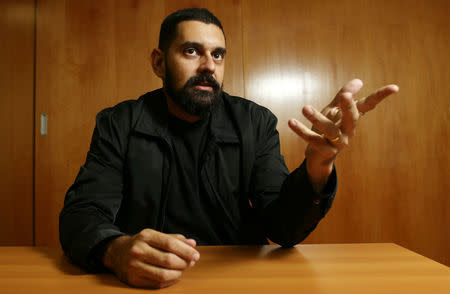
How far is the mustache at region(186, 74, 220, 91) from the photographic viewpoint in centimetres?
111

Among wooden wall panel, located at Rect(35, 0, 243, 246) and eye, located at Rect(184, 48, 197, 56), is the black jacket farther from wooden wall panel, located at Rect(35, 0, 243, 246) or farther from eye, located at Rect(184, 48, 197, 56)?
wooden wall panel, located at Rect(35, 0, 243, 246)

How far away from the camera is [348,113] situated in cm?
62

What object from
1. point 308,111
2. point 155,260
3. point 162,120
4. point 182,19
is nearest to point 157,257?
point 155,260

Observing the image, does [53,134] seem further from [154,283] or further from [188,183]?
[154,283]

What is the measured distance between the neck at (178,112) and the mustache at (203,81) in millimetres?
99

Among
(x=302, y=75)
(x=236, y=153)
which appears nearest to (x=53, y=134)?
(x=236, y=153)

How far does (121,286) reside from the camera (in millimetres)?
538

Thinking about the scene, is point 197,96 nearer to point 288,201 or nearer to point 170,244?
point 288,201

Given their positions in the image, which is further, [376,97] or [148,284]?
[376,97]

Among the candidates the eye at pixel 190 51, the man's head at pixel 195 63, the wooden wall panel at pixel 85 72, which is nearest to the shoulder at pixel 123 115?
the man's head at pixel 195 63

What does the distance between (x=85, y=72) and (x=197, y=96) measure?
120cm

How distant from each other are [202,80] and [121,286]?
A: 2.41 feet

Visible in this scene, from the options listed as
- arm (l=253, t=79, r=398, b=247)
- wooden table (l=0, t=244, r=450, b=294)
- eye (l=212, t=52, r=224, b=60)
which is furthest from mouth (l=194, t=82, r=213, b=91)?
wooden table (l=0, t=244, r=450, b=294)

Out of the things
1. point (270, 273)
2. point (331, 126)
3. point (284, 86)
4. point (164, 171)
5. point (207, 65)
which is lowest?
point (270, 273)
